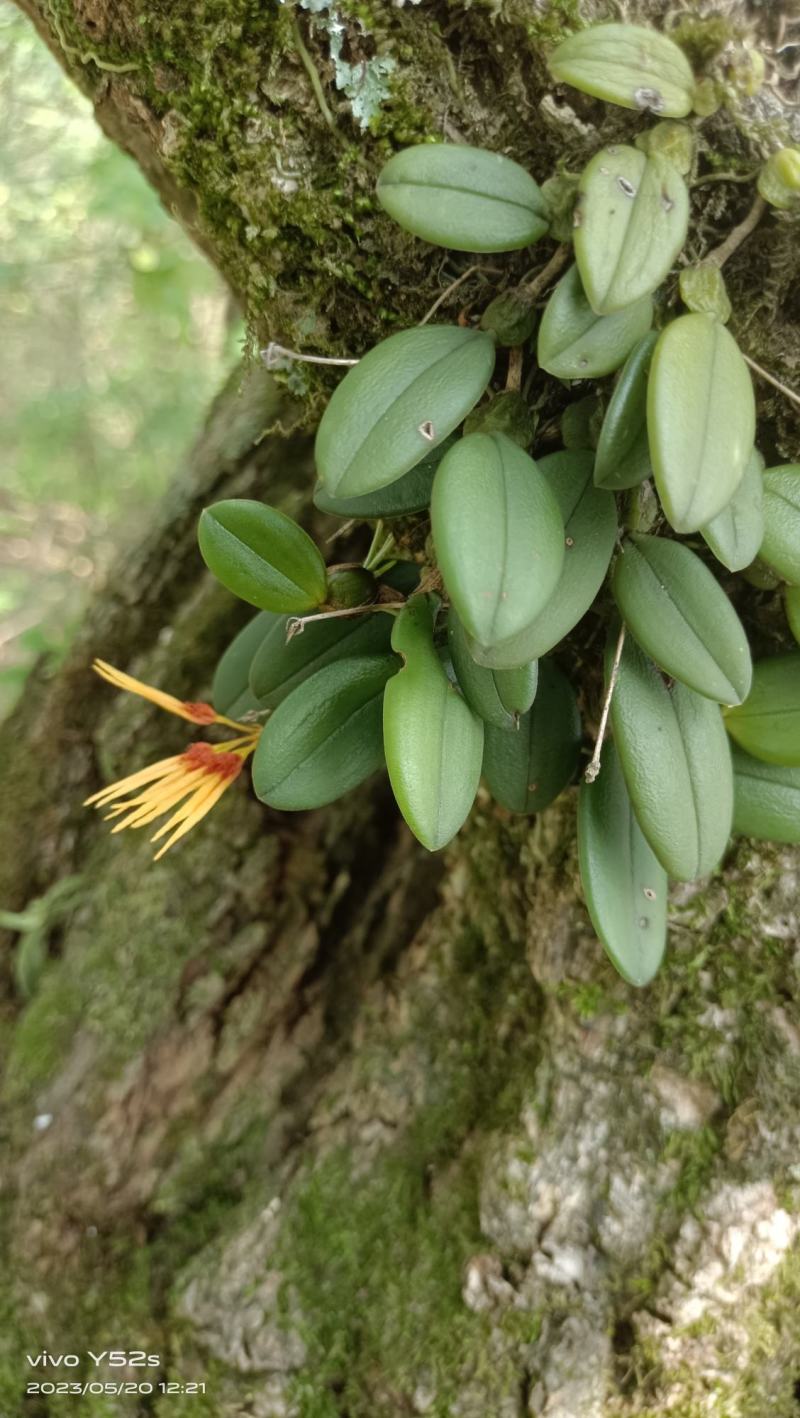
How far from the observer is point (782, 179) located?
665 millimetres

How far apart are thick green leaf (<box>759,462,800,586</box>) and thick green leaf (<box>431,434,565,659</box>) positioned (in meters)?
0.17

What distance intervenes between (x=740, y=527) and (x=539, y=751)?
279 millimetres

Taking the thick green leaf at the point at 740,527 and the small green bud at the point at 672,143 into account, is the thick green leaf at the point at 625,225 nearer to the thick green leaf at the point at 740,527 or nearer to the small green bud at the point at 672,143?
the small green bud at the point at 672,143

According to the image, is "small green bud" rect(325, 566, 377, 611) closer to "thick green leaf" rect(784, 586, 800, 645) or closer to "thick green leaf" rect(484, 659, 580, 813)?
"thick green leaf" rect(484, 659, 580, 813)

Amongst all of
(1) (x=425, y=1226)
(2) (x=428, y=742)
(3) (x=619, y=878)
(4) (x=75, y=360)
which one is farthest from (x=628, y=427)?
(4) (x=75, y=360)

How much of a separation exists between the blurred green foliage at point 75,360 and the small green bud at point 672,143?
107 inches

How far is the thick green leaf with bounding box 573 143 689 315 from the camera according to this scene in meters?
0.60

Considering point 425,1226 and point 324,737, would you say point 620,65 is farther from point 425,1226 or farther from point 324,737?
point 425,1226

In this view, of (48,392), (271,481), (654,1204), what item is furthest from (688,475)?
(48,392)

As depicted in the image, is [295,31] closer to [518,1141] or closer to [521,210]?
[521,210]

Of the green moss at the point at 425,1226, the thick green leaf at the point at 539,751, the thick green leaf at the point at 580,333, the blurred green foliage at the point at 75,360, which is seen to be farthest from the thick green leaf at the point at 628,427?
the blurred green foliage at the point at 75,360

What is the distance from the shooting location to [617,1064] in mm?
973

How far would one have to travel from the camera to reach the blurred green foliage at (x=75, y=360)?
10.2 ft

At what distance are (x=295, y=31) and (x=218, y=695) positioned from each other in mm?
630
